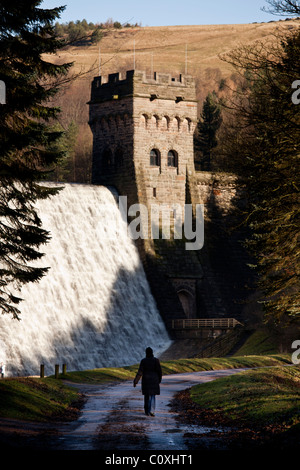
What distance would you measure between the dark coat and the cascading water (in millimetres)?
24868

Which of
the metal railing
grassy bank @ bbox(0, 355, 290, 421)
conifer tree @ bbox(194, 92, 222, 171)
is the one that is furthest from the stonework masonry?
conifer tree @ bbox(194, 92, 222, 171)

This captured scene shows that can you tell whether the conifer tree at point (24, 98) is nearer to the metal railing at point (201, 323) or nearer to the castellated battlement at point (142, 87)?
the metal railing at point (201, 323)

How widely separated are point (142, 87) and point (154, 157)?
5171 mm

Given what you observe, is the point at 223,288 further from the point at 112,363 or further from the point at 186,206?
the point at 112,363

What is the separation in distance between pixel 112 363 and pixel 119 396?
2307cm

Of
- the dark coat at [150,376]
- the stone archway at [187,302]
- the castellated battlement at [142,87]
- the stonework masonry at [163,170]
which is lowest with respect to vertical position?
the dark coat at [150,376]

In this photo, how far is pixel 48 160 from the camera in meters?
24.3

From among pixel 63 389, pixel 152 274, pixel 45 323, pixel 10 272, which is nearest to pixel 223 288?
pixel 152 274

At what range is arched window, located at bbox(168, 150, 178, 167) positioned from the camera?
2537 inches

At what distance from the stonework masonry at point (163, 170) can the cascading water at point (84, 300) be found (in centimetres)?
180

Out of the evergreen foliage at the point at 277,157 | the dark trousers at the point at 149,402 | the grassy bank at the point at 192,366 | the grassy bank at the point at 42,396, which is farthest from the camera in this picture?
the grassy bank at the point at 192,366

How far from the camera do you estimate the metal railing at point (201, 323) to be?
57.9 meters

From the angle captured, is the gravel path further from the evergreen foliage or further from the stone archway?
the stone archway

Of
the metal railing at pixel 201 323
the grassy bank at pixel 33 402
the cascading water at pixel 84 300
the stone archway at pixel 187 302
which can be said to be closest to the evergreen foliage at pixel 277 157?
the grassy bank at pixel 33 402
